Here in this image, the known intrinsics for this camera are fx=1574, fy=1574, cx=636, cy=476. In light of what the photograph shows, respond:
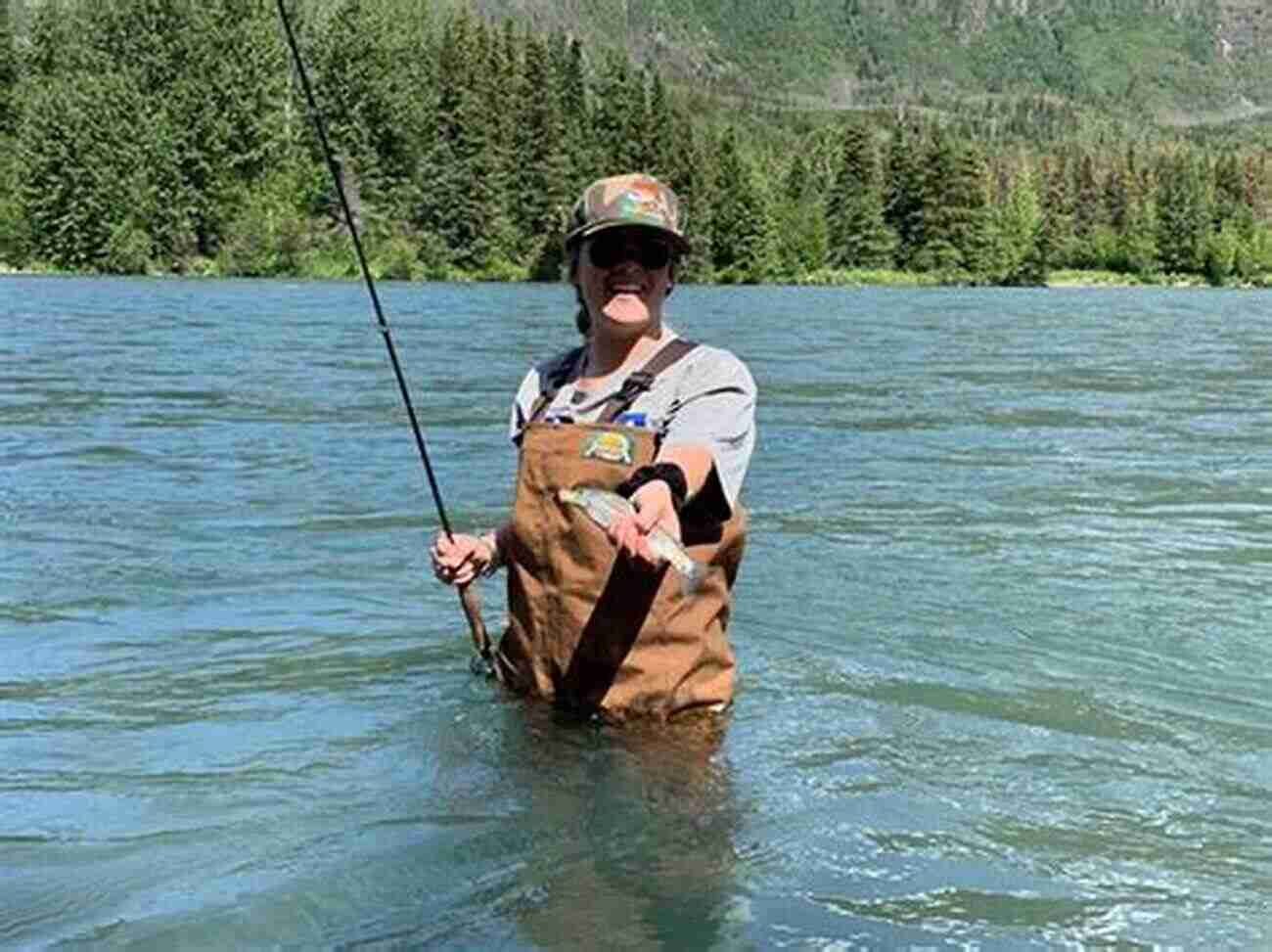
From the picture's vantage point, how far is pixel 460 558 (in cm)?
589

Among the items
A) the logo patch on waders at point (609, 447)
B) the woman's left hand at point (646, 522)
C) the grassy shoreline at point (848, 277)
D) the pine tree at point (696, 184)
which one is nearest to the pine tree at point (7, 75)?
the grassy shoreline at point (848, 277)

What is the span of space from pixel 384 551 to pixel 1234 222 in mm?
153178

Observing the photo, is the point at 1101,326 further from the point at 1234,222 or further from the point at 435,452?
the point at 1234,222

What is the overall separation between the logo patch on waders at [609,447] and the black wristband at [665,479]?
293 mm

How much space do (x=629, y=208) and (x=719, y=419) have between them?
2.65ft

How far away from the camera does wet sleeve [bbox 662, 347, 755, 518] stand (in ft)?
17.9

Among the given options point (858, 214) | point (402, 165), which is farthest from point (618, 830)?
point (858, 214)

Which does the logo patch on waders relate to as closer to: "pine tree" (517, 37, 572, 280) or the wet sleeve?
the wet sleeve

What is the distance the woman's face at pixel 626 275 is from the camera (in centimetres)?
565

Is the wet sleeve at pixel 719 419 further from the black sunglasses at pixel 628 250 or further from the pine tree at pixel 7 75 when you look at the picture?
the pine tree at pixel 7 75

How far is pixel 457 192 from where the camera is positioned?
329 feet

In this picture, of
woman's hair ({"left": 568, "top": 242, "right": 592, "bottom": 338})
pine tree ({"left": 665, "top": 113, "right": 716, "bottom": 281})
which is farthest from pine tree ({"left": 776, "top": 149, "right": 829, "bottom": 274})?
woman's hair ({"left": 568, "top": 242, "right": 592, "bottom": 338})

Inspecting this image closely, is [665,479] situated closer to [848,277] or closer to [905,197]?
[848,277]

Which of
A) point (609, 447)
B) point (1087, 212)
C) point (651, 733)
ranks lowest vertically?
point (1087, 212)
